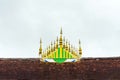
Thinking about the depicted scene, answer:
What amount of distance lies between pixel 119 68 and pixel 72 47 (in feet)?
7.40

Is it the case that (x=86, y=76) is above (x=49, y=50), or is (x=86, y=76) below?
below

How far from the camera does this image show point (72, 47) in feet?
46.3

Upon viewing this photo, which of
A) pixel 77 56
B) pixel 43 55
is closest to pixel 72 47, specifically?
pixel 77 56

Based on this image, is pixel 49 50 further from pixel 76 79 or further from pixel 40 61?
pixel 76 79

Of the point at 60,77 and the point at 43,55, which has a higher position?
the point at 43,55

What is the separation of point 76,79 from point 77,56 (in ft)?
3.34

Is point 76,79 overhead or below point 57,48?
below

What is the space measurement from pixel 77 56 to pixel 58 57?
844mm

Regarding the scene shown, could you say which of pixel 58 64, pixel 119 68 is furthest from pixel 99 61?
pixel 58 64

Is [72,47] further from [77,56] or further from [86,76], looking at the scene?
[86,76]

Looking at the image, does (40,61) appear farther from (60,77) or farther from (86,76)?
(86,76)

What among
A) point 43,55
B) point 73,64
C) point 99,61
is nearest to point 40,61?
point 43,55

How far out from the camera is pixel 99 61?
1445 cm

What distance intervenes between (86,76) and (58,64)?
4.43 feet
